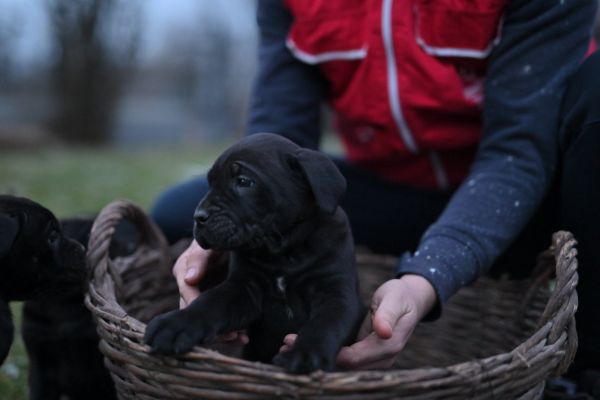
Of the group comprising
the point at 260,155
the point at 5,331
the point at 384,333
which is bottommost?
the point at 5,331

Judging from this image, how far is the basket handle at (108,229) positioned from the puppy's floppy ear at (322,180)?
1.87 ft

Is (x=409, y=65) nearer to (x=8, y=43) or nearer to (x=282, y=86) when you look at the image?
(x=282, y=86)

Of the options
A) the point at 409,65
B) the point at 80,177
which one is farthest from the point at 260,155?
the point at 80,177

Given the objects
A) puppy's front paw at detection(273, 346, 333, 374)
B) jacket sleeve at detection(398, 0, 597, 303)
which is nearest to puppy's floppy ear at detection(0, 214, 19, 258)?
puppy's front paw at detection(273, 346, 333, 374)


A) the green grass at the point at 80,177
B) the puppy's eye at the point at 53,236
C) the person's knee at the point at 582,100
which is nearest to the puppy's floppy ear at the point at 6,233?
the puppy's eye at the point at 53,236

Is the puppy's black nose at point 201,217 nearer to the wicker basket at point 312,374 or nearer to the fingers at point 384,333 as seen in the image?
the wicker basket at point 312,374

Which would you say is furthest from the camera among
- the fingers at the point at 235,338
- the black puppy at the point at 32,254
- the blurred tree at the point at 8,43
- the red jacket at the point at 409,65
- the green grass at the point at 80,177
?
the blurred tree at the point at 8,43

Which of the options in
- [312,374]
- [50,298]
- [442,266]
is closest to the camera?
[312,374]

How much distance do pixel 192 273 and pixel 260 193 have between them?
1.07 feet

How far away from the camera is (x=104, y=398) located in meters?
2.13

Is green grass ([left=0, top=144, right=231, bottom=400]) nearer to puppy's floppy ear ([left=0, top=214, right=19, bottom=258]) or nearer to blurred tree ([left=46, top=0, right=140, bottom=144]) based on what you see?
puppy's floppy ear ([left=0, top=214, right=19, bottom=258])

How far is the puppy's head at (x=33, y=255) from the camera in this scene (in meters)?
1.80

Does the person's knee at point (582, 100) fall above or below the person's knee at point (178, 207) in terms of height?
above

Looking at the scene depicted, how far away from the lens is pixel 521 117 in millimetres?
1952
